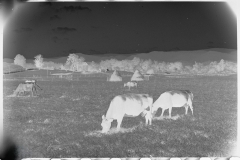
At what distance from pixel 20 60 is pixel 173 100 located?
4.51 metres

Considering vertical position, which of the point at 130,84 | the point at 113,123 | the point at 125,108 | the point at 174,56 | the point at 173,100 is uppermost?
the point at 174,56

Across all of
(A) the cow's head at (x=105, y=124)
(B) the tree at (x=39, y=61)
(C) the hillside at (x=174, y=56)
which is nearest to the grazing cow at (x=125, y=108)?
(A) the cow's head at (x=105, y=124)

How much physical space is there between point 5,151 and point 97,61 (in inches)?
135

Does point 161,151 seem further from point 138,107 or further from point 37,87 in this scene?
point 37,87

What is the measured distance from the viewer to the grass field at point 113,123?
517 cm

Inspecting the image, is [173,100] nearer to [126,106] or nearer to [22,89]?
[126,106]

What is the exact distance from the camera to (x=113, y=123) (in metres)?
5.62

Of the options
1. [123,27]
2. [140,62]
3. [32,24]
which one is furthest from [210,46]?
[32,24]

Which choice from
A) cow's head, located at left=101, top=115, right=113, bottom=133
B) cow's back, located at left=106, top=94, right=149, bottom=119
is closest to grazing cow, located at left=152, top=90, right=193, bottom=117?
cow's back, located at left=106, top=94, right=149, bottom=119

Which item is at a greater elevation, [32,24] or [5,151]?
[32,24]

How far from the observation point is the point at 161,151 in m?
5.06

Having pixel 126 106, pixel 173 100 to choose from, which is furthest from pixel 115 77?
pixel 173 100

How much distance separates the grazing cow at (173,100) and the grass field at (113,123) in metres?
0.16

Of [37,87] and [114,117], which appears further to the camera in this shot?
[37,87]
